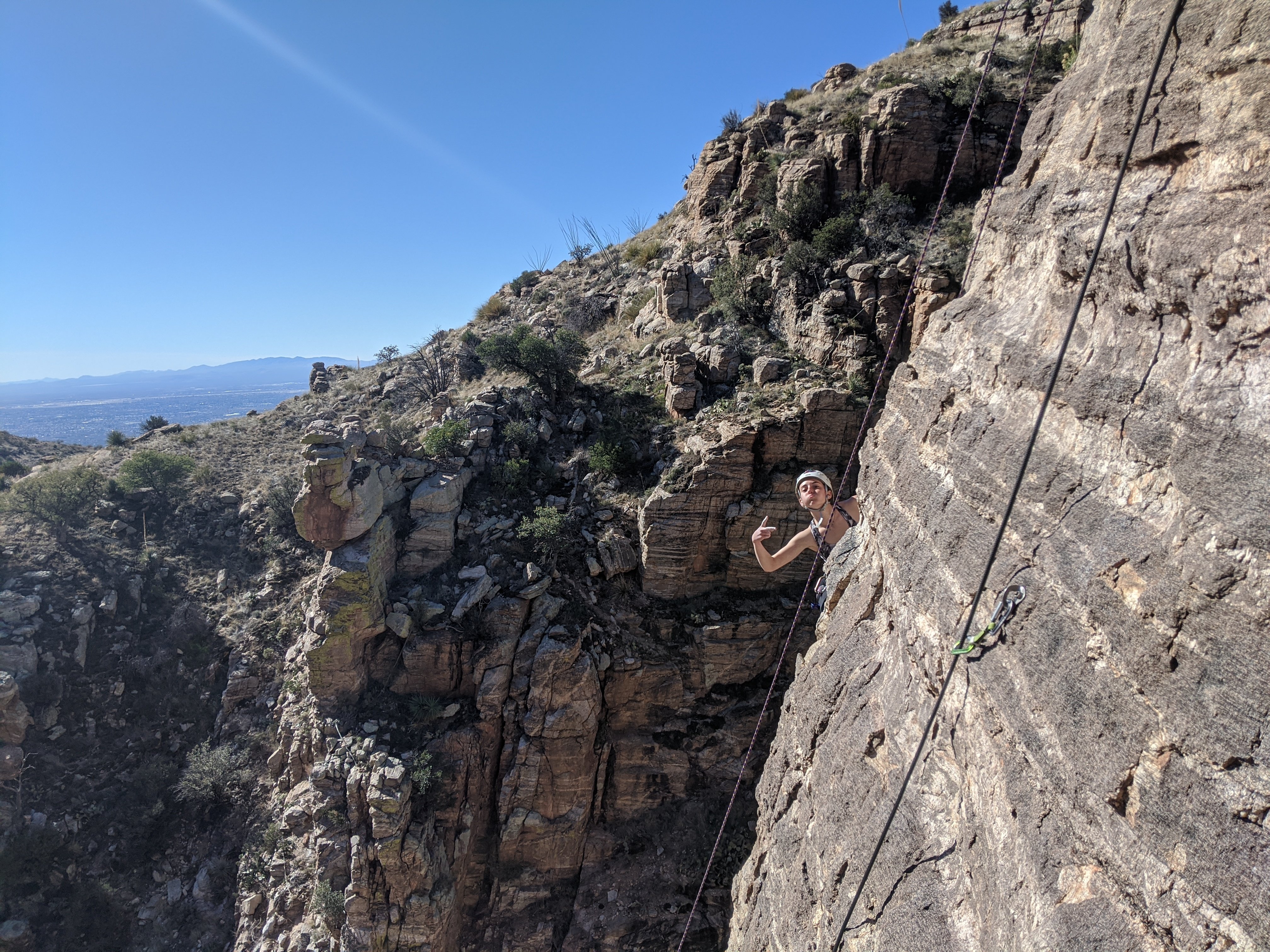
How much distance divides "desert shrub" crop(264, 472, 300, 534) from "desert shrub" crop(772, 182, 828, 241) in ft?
57.8

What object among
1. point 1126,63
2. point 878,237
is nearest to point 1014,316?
point 1126,63

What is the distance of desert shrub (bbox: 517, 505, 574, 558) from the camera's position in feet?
47.5

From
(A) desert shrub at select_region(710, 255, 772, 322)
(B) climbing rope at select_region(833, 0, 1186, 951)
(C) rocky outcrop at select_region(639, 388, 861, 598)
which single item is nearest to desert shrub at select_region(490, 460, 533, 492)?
(C) rocky outcrop at select_region(639, 388, 861, 598)

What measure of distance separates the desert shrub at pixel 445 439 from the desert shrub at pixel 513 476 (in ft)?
4.10

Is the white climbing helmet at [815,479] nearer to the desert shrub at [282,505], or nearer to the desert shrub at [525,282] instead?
the desert shrub at [282,505]

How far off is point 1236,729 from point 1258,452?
1.43 metres

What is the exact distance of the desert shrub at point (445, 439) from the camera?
15.7m

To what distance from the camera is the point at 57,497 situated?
57.6ft

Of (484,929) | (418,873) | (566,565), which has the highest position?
(566,565)

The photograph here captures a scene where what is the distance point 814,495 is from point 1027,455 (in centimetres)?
319

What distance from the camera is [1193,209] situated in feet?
12.1

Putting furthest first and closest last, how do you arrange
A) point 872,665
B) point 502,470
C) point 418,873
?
point 502,470, point 418,873, point 872,665

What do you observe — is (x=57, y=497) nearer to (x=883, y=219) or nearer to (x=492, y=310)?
(x=492, y=310)

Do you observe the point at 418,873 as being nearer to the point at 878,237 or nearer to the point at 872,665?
the point at 872,665
